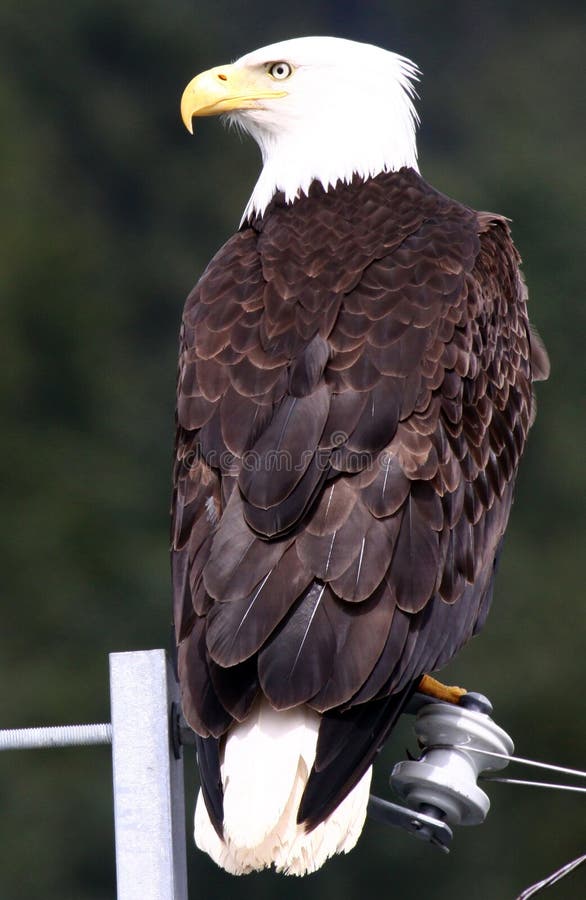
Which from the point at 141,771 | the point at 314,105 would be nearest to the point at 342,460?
the point at 141,771

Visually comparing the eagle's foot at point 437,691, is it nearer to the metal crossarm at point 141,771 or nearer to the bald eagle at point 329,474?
the bald eagle at point 329,474

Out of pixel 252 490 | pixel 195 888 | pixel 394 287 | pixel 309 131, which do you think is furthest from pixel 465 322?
pixel 195 888

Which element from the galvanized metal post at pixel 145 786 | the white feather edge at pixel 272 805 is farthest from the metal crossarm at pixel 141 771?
the white feather edge at pixel 272 805

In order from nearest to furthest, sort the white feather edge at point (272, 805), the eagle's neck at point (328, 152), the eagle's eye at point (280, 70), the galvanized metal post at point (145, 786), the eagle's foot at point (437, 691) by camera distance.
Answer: the galvanized metal post at point (145, 786) < the white feather edge at point (272, 805) < the eagle's foot at point (437, 691) < the eagle's neck at point (328, 152) < the eagle's eye at point (280, 70)

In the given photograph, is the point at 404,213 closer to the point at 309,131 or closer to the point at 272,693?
the point at 309,131

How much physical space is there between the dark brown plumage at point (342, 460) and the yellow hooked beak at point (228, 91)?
16.7 inches

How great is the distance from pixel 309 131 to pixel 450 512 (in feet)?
4.55

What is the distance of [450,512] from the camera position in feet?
10.2

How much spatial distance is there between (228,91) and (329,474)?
4.95 feet

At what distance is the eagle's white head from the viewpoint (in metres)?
4.07

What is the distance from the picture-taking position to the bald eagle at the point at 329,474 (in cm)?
269

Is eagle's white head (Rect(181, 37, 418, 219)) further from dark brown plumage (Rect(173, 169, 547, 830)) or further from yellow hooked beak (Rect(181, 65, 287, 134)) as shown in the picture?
dark brown plumage (Rect(173, 169, 547, 830))

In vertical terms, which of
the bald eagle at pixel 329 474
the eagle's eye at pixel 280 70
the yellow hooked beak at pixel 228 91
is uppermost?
the eagle's eye at pixel 280 70

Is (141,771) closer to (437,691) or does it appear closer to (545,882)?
(545,882)
